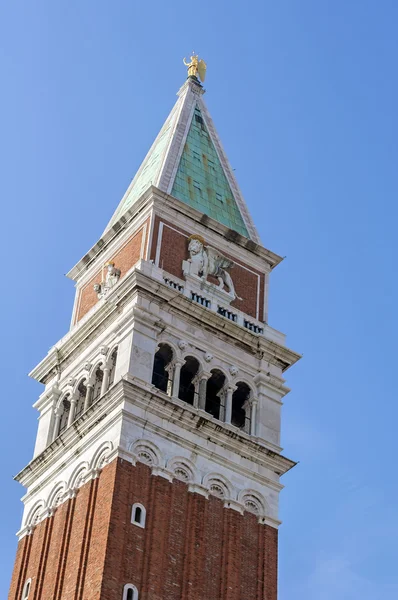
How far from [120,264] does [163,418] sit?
11.0 metres

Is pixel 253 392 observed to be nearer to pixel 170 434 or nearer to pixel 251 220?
pixel 170 434

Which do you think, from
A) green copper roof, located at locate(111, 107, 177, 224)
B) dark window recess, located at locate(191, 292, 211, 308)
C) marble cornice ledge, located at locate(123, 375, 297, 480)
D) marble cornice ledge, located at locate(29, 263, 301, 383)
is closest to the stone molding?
marble cornice ledge, located at locate(123, 375, 297, 480)

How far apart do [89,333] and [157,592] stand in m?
14.5

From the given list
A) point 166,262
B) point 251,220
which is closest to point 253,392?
point 166,262

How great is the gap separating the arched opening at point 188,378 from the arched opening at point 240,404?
2.13m

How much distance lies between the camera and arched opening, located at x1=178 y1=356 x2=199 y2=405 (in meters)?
65.4

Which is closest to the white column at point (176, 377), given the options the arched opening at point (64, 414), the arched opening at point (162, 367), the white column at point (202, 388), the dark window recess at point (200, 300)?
the arched opening at point (162, 367)

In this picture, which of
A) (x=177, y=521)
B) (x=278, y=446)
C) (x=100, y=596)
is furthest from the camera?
(x=278, y=446)

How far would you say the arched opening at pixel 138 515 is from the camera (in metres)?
58.5

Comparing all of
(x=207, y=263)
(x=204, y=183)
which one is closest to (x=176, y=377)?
(x=207, y=263)

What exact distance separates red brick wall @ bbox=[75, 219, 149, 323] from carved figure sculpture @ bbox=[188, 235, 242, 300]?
2402 millimetres

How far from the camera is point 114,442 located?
199 feet

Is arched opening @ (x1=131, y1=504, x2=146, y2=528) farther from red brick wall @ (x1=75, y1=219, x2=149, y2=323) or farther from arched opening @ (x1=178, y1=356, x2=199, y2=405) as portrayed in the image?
red brick wall @ (x1=75, y1=219, x2=149, y2=323)

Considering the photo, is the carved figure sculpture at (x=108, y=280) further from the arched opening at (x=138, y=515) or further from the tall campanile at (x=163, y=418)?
the arched opening at (x=138, y=515)
